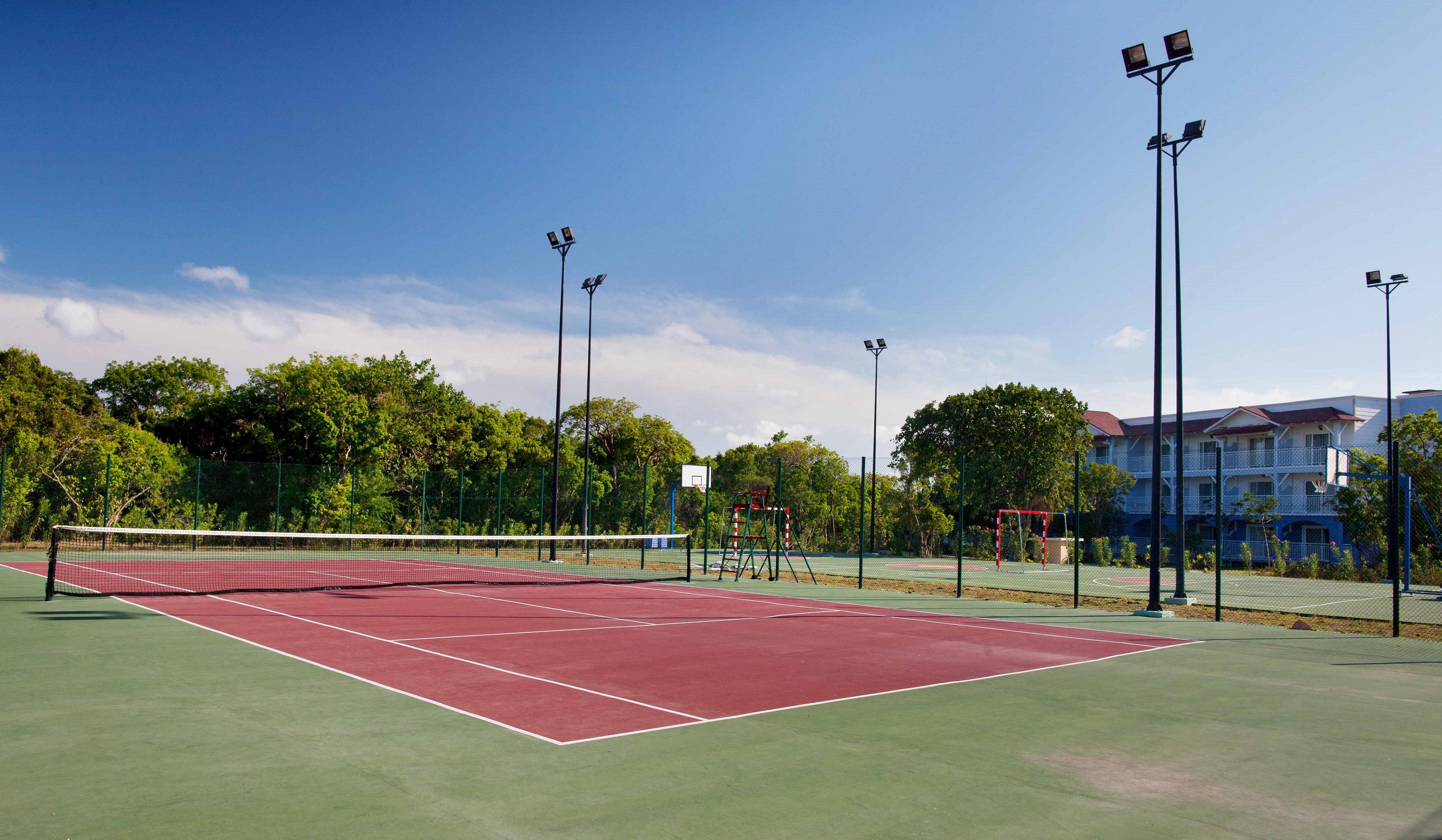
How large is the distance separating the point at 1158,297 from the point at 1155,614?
197 inches

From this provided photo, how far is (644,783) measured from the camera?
4.62m

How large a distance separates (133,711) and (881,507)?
34215 millimetres

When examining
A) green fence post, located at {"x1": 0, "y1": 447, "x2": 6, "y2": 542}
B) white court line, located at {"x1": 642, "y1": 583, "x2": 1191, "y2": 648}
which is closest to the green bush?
white court line, located at {"x1": 642, "y1": 583, "x2": 1191, "y2": 648}

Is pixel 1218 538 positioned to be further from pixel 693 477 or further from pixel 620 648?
pixel 693 477

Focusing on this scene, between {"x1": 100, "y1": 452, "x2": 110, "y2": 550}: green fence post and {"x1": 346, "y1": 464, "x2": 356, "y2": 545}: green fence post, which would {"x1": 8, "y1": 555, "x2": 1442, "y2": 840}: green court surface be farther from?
{"x1": 346, "y1": 464, "x2": 356, "y2": 545}: green fence post

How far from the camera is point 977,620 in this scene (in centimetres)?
1305

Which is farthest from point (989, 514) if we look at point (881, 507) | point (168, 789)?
point (168, 789)

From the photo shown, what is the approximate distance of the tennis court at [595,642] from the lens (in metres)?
6.75

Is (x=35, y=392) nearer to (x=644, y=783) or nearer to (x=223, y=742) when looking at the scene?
(x=223, y=742)

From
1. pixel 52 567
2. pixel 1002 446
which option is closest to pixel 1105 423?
pixel 1002 446

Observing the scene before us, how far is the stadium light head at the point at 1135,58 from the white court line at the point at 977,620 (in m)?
8.79

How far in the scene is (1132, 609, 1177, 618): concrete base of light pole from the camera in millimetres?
14113

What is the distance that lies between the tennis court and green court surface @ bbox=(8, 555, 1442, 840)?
0.44m

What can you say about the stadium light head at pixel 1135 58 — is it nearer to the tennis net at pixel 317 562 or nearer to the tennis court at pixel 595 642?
the tennis court at pixel 595 642
